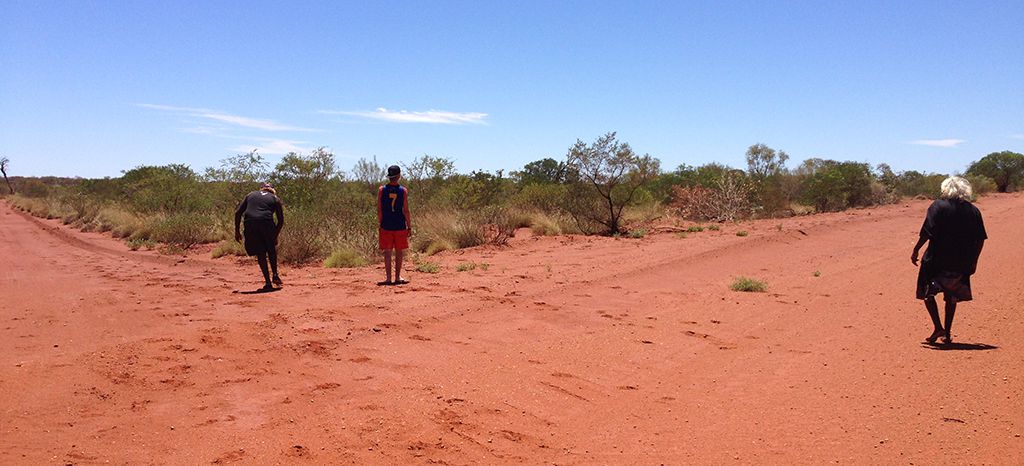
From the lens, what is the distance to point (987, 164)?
162ft

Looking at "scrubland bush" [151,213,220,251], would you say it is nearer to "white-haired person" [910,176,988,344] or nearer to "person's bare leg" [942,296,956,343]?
"white-haired person" [910,176,988,344]

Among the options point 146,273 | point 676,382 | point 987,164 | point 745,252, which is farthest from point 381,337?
point 987,164

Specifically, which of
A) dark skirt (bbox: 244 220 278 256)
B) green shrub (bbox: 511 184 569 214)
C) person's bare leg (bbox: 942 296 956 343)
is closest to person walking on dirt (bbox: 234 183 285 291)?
dark skirt (bbox: 244 220 278 256)

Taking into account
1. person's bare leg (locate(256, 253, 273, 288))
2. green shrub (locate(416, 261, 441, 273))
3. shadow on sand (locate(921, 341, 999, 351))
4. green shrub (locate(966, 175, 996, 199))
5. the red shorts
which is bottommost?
shadow on sand (locate(921, 341, 999, 351))

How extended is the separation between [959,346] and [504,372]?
4.68 meters

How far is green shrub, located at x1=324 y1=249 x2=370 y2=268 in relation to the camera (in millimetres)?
13422

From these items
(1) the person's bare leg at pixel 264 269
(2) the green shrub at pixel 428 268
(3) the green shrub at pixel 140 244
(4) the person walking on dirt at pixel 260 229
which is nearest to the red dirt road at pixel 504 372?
(1) the person's bare leg at pixel 264 269

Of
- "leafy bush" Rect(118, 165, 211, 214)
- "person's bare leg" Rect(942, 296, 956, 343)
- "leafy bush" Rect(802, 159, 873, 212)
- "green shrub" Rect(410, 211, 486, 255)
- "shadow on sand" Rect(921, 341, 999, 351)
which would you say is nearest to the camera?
"shadow on sand" Rect(921, 341, 999, 351)

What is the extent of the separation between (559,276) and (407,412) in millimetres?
6946

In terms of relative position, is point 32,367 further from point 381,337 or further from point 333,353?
point 381,337

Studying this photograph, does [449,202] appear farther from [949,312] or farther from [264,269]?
[949,312]

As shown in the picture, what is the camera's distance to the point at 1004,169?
48.6m

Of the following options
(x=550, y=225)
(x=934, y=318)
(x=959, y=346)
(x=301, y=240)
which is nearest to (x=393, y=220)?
(x=301, y=240)

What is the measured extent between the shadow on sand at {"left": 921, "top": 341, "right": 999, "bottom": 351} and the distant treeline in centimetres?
996
